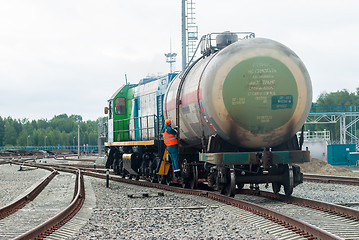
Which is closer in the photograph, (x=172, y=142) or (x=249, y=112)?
(x=249, y=112)

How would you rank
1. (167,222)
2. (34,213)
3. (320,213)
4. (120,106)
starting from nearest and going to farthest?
(167,222) < (320,213) < (34,213) < (120,106)

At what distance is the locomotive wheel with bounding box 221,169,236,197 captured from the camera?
35.4 feet

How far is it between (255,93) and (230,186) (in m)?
2.22

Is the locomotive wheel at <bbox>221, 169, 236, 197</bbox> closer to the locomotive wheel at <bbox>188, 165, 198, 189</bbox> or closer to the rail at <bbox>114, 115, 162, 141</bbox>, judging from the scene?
the locomotive wheel at <bbox>188, 165, 198, 189</bbox>

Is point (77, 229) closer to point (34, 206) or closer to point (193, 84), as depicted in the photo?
point (34, 206)

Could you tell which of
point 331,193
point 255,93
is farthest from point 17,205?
point 331,193

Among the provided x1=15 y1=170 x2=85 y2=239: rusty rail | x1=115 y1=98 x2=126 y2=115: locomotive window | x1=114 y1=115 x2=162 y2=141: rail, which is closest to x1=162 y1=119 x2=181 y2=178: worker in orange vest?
x1=114 y1=115 x2=162 y2=141: rail

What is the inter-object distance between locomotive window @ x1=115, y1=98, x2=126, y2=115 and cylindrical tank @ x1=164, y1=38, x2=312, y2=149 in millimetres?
9848

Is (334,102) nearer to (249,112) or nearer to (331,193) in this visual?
(331,193)

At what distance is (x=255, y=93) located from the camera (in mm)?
10477

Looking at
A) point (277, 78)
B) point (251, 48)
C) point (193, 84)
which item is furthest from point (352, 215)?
point (193, 84)

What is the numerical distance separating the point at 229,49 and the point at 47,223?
5.51 meters

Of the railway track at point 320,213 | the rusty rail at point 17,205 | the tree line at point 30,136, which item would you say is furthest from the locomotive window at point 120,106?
the tree line at point 30,136

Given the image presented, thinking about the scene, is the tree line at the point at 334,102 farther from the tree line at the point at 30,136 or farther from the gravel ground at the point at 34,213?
the gravel ground at the point at 34,213
